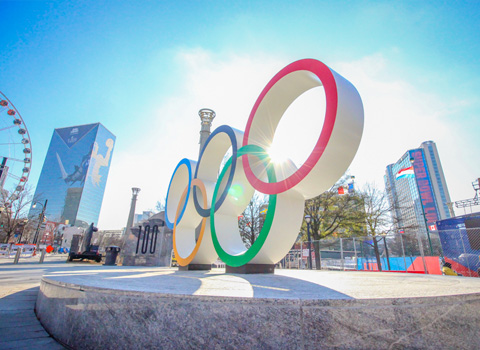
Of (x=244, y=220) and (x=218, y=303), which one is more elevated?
(x=244, y=220)

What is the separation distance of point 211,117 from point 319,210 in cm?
1412

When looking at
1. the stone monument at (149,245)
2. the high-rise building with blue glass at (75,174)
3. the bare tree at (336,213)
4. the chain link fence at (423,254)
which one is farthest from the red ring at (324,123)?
the high-rise building with blue glass at (75,174)

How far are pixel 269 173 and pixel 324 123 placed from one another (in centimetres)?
236

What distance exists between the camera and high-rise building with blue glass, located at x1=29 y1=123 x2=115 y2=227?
381ft

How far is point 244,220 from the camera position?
24.0 m

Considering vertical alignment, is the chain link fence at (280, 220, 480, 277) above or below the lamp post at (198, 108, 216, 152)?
below

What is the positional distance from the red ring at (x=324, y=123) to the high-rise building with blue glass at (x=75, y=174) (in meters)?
129

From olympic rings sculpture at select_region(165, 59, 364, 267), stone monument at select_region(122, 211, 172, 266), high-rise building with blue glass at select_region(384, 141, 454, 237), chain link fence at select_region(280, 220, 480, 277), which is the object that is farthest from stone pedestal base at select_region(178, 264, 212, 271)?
high-rise building with blue glass at select_region(384, 141, 454, 237)

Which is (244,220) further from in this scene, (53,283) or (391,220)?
(53,283)

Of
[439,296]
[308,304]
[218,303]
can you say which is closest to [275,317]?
[308,304]

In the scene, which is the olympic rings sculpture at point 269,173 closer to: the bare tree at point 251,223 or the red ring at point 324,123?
the red ring at point 324,123

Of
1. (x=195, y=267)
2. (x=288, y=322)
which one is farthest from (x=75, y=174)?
(x=288, y=322)

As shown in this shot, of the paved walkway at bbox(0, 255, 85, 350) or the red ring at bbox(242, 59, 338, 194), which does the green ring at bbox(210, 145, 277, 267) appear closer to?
the red ring at bbox(242, 59, 338, 194)

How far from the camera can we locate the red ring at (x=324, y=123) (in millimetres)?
5219
